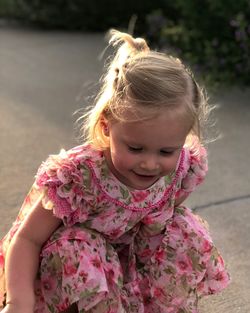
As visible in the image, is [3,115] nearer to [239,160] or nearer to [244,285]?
[239,160]

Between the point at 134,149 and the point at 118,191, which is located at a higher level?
the point at 134,149

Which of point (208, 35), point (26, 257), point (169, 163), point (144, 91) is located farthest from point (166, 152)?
point (208, 35)

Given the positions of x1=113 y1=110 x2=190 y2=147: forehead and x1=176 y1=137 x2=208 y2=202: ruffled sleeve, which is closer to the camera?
x1=113 y1=110 x2=190 y2=147: forehead

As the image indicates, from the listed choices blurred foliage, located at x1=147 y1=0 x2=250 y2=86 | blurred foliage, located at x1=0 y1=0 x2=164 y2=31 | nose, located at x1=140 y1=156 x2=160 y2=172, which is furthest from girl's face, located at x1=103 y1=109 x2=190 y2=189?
blurred foliage, located at x1=0 y1=0 x2=164 y2=31

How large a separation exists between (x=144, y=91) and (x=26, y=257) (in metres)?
0.66

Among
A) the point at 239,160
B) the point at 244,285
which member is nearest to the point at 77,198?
the point at 244,285

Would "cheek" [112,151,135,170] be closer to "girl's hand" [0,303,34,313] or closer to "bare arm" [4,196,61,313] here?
"bare arm" [4,196,61,313]

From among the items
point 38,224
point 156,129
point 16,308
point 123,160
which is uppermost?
point 156,129

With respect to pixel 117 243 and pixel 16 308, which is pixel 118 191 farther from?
pixel 16 308

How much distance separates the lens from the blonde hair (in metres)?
2.24

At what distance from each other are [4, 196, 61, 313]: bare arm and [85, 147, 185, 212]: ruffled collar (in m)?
0.20

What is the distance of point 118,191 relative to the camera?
2.44m

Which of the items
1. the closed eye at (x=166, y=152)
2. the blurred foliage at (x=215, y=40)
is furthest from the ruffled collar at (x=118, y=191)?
the blurred foliage at (x=215, y=40)

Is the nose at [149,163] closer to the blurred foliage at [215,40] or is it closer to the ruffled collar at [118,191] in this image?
the ruffled collar at [118,191]
